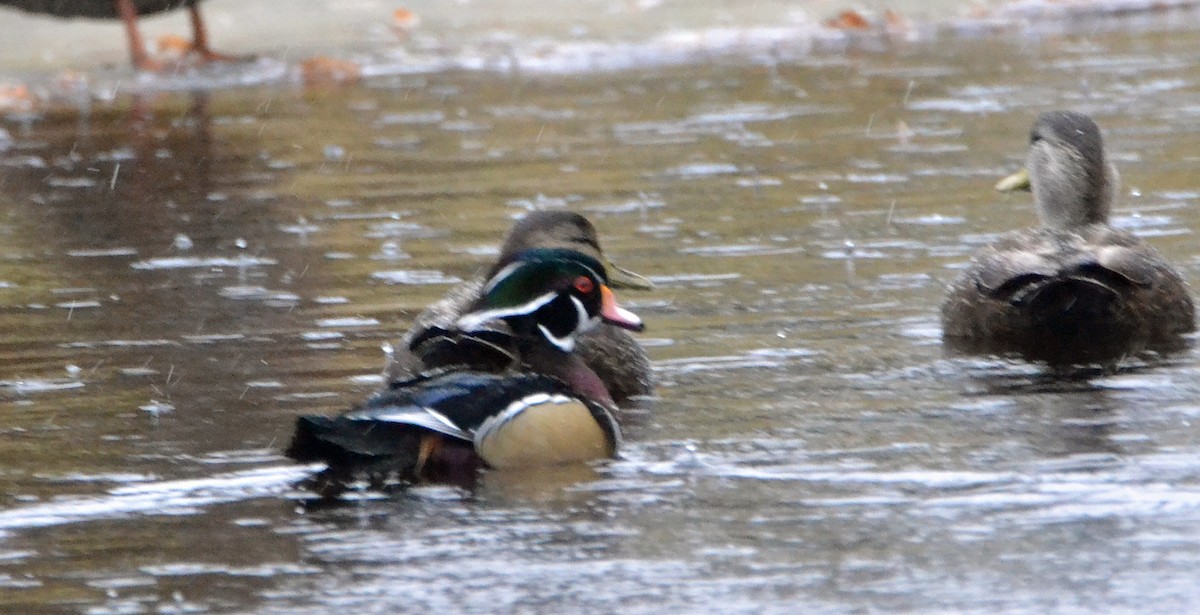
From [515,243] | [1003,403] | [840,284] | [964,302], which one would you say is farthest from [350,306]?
[1003,403]

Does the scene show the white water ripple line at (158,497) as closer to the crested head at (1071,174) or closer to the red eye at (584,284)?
the red eye at (584,284)

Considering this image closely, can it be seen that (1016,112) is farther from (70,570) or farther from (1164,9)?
(70,570)

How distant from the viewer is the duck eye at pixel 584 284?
7559 mm

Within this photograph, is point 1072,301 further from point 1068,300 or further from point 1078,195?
point 1078,195

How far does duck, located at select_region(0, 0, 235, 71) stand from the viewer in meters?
21.9

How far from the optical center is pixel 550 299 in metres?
7.56

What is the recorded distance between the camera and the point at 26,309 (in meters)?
10.4

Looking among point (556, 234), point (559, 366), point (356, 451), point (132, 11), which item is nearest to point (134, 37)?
point (132, 11)

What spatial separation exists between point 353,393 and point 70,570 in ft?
7.82

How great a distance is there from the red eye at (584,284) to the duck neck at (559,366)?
218 millimetres

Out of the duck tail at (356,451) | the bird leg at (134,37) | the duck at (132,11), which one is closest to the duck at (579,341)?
the duck tail at (356,451)

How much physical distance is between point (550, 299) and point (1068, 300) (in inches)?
86.0

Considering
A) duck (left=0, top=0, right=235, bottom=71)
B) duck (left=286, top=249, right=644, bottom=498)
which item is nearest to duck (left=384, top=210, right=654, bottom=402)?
duck (left=286, top=249, right=644, bottom=498)

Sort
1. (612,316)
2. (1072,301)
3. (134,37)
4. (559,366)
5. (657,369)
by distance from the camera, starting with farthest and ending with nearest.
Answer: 1. (134,37)
2. (657,369)
3. (1072,301)
4. (612,316)
5. (559,366)
